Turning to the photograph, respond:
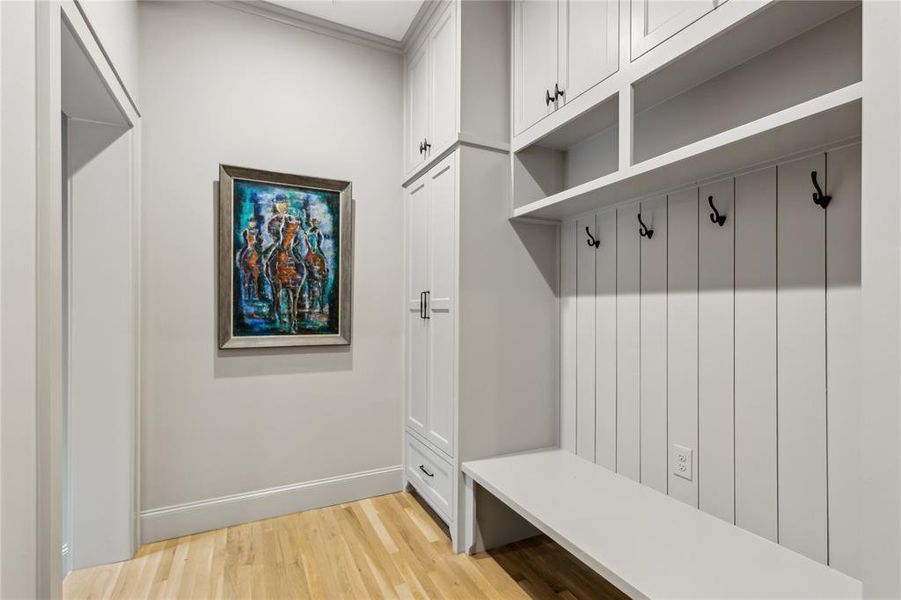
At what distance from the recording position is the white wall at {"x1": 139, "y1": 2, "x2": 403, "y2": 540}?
213 centimetres

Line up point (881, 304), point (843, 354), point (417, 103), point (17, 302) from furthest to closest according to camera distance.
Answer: point (417, 103) → point (843, 354) → point (17, 302) → point (881, 304)

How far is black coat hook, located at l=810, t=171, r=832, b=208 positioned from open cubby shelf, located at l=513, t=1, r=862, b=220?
87 millimetres

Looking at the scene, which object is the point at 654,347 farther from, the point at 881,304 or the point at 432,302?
the point at 432,302

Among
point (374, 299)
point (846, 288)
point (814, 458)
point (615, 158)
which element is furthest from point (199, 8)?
point (814, 458)

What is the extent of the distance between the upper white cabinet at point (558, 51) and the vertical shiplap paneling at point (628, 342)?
0.54m

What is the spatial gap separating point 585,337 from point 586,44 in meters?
1.19

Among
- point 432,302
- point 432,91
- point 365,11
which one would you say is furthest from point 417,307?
point 365,11

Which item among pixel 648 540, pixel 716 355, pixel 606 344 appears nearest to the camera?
pixel 648 540

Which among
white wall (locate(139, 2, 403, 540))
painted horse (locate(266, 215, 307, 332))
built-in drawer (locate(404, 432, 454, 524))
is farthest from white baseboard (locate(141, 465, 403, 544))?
painted horse (locate(266, 215, 307, 332))

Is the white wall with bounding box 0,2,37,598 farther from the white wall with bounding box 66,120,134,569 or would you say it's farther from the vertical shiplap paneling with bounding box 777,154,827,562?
the vertical shiplap paneling with bounding box 777,154,827,562

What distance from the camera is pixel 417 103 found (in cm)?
248

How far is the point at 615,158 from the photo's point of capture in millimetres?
1801

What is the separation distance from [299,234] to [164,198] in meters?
0.64

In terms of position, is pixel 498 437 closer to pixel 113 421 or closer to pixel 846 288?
pixel 846 288
